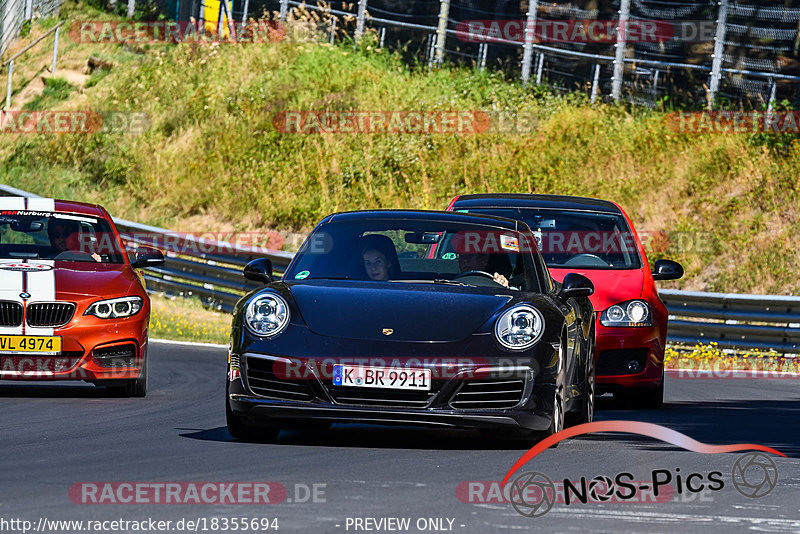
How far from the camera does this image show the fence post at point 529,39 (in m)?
28.8

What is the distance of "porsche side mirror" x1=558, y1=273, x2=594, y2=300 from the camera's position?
9.28 metres

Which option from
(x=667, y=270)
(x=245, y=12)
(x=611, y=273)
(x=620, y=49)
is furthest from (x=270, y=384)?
(x=245, y=12)

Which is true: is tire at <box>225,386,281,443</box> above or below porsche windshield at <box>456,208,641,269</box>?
below

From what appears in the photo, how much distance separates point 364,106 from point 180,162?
12.8ft

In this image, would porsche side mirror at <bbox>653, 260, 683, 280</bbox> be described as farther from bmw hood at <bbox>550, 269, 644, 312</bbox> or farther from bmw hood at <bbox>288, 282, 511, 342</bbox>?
bmw hood at <bbox>288, 282, 511, 342</bbox>

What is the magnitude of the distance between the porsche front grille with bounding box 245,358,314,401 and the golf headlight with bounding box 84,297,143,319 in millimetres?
3417

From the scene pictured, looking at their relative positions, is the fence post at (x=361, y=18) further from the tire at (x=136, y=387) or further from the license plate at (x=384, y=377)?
the license plate at (x=384, y=377)

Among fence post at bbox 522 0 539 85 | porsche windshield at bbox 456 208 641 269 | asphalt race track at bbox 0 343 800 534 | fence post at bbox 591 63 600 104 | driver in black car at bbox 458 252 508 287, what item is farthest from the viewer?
fence post at bbox 522 0 539 85

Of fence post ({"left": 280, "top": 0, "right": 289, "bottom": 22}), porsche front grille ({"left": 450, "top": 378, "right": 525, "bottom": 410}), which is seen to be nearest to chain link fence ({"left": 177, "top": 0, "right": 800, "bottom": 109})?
fence post ({"left": 280, "top": 0, "right": 289, "bottom": 22})

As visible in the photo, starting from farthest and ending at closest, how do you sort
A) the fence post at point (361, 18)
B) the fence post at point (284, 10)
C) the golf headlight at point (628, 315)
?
the fence post at point (284, 10)
the fence post at point (361, 18)
the golf headlight at point (628, 315)

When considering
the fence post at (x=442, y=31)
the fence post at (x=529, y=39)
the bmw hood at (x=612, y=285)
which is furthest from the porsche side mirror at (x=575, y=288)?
the fence post at (x=442, y=31)

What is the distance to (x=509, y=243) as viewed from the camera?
30.5 feet

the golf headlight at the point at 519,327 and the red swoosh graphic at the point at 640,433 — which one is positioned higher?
the golf headlight at the point at 519,327

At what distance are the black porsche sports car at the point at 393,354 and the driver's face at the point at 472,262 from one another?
0.25 m
